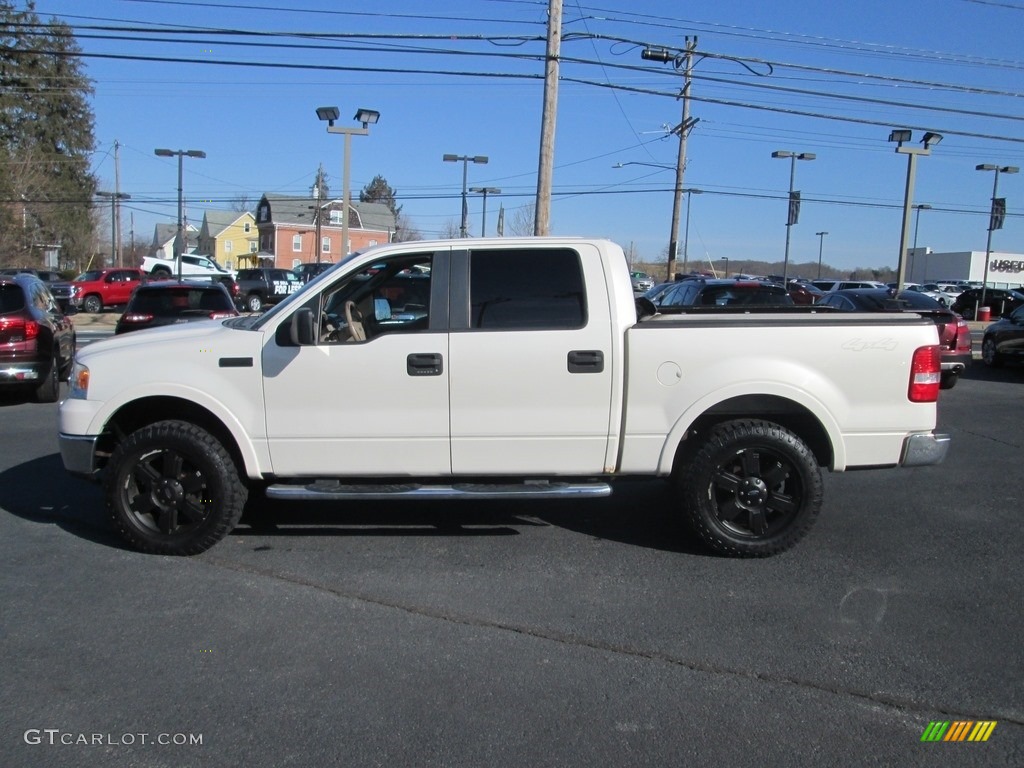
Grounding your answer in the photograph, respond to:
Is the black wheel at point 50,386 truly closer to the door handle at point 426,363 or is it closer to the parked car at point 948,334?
the door handle at point 426,363

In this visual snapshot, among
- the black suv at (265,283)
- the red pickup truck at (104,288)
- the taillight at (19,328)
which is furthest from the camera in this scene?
the black suv at (265,283)

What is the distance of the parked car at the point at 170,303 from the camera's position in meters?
13.2

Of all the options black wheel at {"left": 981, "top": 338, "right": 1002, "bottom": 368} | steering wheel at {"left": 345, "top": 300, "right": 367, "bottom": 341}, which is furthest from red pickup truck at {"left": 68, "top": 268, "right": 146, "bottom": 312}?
steering wheel at {"left": 345, "top": 300, "right": 367, "bottom": 341}

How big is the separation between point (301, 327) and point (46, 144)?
220ft

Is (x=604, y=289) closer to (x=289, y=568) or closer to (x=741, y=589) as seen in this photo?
(x=741, y=589)

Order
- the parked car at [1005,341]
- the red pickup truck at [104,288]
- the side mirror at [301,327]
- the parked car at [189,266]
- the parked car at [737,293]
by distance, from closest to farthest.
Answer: the side mirror at [301,327] → the parked car at [737,293] → the parked car at [1005,341] → the red pickup truck at [104,288] → the parked car at [189,266]

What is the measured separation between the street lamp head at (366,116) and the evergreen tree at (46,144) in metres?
34.0


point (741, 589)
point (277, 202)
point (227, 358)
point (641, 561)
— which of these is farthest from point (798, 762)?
point (277, 202)

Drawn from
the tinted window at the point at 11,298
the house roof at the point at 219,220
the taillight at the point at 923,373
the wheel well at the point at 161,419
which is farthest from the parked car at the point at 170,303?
the house roof at the point at 219,220

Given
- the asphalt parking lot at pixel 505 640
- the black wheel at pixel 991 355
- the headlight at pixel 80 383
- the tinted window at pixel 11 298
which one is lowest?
the asphalt parking lot at pixel 505 640

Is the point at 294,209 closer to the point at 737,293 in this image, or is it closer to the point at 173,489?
the point at 737,293

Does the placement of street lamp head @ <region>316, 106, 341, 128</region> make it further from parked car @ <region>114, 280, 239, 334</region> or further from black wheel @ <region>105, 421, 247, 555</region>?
black wheel @ <region>105, 421, 247, 555</region>

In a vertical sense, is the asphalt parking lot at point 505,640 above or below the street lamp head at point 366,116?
below

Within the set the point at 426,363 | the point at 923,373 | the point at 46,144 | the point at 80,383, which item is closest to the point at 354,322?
the point at 426,363
